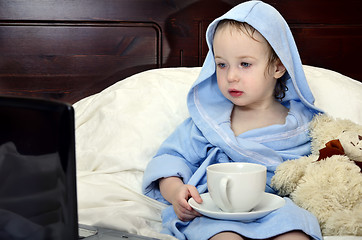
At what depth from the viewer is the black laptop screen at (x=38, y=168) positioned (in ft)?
1.75

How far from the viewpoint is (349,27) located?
71.9 inches

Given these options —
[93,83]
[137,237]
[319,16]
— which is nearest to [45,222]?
[137,237]

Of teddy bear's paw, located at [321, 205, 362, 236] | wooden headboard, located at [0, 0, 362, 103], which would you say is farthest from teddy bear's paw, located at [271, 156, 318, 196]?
wooden headboard, located at [0, 0, 362, 103]

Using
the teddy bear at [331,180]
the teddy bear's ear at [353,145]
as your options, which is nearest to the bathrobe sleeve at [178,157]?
the teddy bear at [331,180]

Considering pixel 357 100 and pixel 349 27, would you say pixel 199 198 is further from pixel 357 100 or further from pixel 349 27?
pixel 349 27

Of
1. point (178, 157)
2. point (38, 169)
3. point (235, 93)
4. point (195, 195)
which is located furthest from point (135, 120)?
point (38, 169)

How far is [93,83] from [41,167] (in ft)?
4.06

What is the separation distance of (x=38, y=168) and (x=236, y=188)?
0.44 meters

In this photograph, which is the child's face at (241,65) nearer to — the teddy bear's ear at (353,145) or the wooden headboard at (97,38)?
the teddy bear's ear at (353,145)

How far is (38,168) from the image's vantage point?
1.79 ft

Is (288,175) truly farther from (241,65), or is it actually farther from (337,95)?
(337,95)

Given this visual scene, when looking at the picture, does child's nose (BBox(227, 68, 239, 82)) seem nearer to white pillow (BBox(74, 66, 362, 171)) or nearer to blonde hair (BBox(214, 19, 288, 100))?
blonde hair (BBox(214, 19, 288, 100))

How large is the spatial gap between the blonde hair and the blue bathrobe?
17 millimetres

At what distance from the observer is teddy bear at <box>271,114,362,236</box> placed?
36.9 inches
